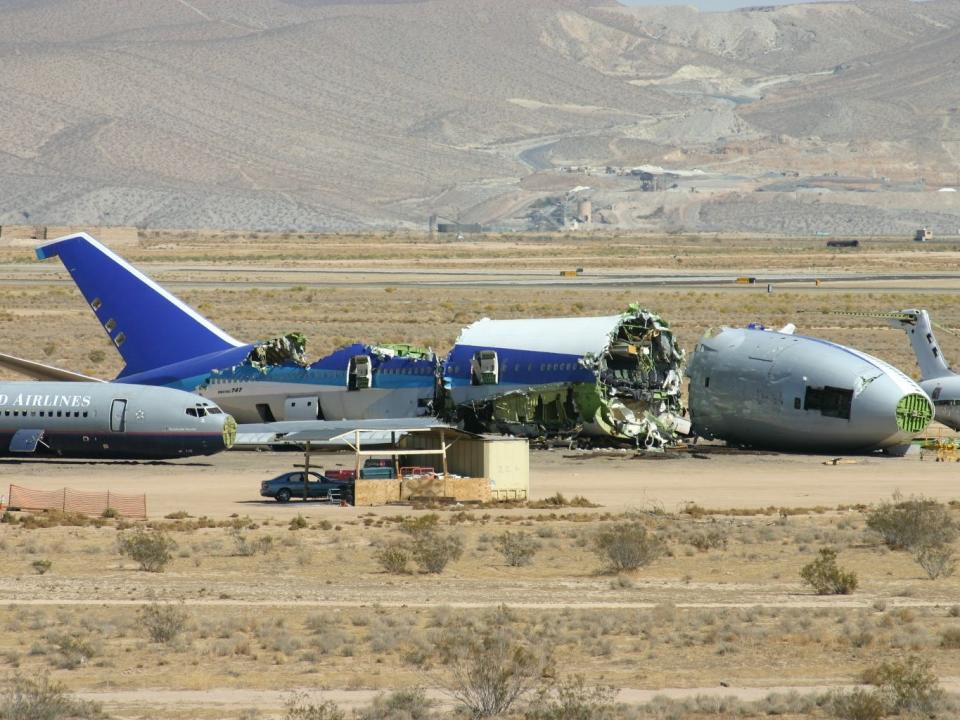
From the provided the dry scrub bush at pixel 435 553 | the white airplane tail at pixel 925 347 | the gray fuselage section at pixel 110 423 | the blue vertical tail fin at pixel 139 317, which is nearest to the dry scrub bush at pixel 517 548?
the dry scrub bush at pixel 435 553

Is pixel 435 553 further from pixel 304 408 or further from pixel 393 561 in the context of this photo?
pixel 304 408

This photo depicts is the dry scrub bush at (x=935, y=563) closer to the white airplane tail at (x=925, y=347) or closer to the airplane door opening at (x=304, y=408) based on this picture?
the airplane door opening at (x=304, y=408)

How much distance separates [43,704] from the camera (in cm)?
2359

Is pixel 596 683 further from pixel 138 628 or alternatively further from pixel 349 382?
pixel 349 382

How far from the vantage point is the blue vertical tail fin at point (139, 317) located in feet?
228

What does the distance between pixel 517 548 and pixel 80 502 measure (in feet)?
52.6

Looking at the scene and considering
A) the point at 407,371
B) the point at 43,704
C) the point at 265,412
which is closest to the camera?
the point at 43,704

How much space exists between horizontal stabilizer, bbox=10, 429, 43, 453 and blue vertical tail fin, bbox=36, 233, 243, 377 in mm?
10146

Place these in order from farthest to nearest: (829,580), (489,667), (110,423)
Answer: (110,423), (829,580), (489,667)

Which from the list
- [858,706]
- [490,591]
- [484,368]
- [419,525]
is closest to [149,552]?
[490,591]

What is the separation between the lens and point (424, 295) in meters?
151

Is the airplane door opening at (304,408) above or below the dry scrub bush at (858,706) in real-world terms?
above

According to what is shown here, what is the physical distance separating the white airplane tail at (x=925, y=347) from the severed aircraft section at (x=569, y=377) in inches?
452

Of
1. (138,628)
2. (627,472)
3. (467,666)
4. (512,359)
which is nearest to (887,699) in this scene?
(467,666)
